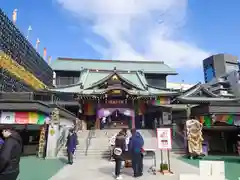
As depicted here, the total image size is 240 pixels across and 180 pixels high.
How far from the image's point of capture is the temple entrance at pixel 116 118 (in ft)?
75.8

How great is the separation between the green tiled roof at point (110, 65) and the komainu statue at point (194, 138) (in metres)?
20.9

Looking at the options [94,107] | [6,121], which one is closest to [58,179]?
[6,121]

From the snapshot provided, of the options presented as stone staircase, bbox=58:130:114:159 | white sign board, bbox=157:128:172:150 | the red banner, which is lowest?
stone staircase, bbox=58:130:114:159

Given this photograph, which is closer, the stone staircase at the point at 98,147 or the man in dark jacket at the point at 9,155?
the man in dark jacket at the point at 9,155

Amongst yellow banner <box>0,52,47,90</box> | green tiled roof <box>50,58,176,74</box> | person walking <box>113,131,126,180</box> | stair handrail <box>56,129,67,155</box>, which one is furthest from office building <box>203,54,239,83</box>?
person walking <box>113,131,126,180</box>

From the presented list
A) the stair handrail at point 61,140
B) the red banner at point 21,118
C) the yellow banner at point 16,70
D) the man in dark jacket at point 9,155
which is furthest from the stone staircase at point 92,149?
the yellow banner at point 16,70

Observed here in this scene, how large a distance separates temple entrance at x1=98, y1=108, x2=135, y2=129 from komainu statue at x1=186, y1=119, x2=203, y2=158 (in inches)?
431

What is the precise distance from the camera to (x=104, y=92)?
2216cm

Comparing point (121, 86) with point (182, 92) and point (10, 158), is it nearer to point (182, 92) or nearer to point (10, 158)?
point (182, 92)

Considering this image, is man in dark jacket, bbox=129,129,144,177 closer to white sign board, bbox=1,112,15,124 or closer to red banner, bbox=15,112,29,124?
red banner, bbox=15,112,29,124

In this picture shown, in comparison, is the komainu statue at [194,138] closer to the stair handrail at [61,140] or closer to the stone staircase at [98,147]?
the stone staircase at [98,147]

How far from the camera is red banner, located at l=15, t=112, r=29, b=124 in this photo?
13195 millimetres

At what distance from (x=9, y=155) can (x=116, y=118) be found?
2099cm

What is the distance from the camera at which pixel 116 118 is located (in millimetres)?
24641
